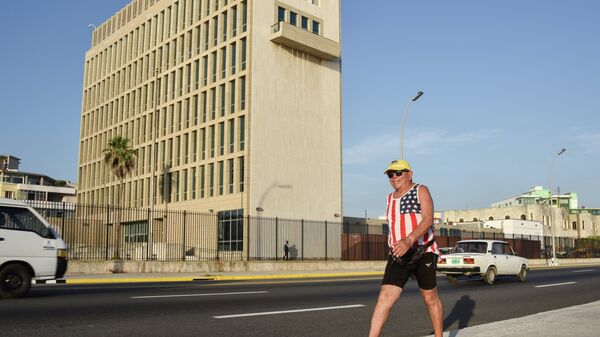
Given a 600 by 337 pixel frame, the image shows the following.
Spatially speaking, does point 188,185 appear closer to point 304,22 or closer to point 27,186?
point 304,22

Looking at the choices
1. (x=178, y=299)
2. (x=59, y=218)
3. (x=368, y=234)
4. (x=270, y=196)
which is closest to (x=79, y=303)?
(x=178, y=299)

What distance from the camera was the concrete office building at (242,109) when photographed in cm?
4638

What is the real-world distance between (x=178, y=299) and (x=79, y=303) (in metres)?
1.79

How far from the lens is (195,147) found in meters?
52.2

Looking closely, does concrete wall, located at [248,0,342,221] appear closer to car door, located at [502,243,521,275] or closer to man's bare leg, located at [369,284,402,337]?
car door, located at [502,243,521,275]

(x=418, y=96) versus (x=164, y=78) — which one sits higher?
(x=164, y=78)

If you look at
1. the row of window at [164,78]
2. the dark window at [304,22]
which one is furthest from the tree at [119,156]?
the dark window at [304,22]

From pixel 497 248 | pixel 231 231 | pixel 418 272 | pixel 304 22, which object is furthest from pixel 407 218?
pixel 304 22

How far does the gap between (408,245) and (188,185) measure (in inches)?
1895

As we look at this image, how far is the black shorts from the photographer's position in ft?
17.6

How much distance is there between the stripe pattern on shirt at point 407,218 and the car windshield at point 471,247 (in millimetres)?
13563

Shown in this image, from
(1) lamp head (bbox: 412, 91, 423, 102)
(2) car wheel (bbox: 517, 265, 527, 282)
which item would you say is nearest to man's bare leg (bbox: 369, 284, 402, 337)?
(2) car wheel (bbox: 517, 265, 527, 282)

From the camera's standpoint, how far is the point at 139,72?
203 feet

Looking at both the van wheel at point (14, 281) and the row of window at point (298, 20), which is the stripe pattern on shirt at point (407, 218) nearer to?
the van wheel at point (14, 281)
